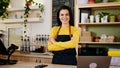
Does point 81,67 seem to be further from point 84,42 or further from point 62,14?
point 84,42

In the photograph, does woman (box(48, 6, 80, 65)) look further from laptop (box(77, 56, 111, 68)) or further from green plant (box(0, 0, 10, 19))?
green plant (box(0, 0, 10, 19))

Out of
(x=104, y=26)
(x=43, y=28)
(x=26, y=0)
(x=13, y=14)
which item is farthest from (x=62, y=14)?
(x=13, y=14)

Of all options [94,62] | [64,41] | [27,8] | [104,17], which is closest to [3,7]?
[27,8]

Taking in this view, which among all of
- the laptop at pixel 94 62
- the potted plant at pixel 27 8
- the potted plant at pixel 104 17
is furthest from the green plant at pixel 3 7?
the laptop at pixel 94 62

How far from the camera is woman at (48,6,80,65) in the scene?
3.09m

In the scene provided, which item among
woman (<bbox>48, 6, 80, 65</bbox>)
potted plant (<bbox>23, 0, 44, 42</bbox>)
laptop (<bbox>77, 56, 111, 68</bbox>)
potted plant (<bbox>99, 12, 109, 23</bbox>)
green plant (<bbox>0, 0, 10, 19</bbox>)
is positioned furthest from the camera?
green plant (<bbox>0, 0, 10, 19</bbox>)

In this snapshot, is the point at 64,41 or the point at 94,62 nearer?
the point at 94,62

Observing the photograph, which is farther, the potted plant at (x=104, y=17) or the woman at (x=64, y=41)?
the potted plant at (x=104, y=17)

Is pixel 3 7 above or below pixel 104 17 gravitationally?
above

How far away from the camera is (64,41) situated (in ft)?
10.5

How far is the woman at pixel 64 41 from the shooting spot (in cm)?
309

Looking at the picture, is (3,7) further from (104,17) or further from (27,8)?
(104,17)

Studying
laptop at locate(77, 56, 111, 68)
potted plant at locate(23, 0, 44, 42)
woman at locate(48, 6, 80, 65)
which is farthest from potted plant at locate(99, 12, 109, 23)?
laptop at locate(77, 56, 111, 68)

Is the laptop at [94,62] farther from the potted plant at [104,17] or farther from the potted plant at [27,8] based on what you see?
the potted plant at [27,8]
